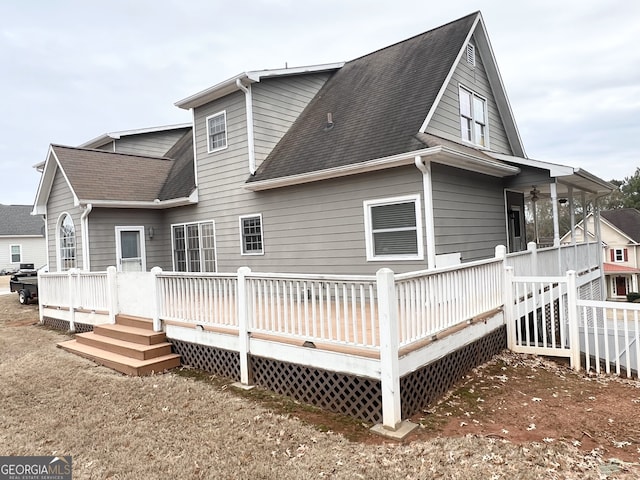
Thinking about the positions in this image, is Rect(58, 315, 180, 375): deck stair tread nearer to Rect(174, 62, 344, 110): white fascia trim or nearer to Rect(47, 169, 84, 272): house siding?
Rect(47, 169, 84, 272): house siding

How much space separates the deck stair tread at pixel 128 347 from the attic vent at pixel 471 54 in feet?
31.6

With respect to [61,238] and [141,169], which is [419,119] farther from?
[61,238]

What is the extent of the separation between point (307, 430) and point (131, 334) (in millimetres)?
4306

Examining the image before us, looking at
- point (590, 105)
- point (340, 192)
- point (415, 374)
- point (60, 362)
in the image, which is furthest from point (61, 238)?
point (590, 105)

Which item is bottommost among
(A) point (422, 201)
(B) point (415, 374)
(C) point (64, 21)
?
(B) point (415, 374)

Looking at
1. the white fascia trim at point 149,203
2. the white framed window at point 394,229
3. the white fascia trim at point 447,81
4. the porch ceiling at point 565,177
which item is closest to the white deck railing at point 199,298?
the white framed window at point 394,229

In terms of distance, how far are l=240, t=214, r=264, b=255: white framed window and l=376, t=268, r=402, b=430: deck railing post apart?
661 cm

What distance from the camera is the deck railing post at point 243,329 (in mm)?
5570

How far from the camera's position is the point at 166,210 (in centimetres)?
1287

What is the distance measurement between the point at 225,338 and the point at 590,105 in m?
35.9

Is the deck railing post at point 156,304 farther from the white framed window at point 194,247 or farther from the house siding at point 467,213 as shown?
the house siding at point 467,213

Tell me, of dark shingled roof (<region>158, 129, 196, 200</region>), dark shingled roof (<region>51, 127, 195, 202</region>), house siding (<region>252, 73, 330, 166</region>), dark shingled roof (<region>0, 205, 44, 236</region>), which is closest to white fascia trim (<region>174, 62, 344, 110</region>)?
house siding (<region>252, 73, 330, 166</region>)

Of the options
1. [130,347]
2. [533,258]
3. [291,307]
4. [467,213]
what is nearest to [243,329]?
[291,307]

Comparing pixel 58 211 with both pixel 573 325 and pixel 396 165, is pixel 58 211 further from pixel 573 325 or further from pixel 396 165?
pixel 573 325
